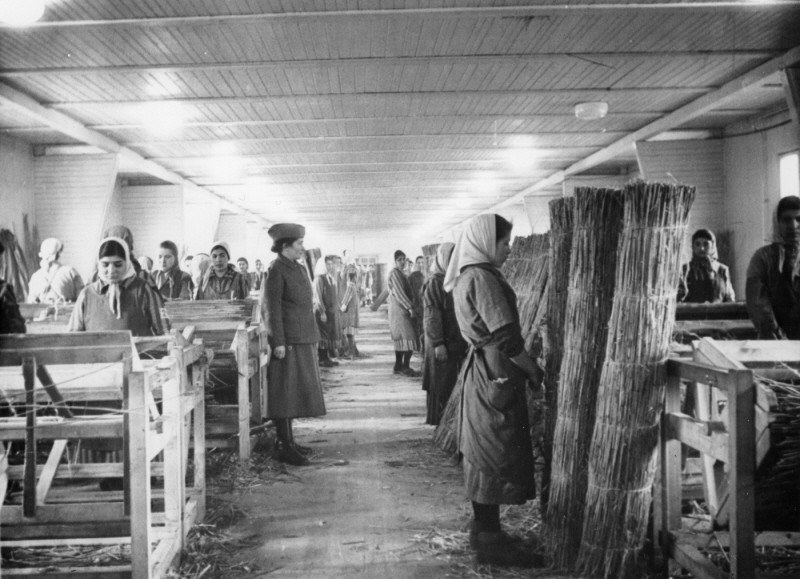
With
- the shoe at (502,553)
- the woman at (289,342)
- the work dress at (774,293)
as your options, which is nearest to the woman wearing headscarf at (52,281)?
the woman at (289,342)

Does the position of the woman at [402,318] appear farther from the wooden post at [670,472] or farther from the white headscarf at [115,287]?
the wooden post at [670,472]

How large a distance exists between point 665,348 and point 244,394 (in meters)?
3.51

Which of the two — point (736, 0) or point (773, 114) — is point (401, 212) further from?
point (736, 0)

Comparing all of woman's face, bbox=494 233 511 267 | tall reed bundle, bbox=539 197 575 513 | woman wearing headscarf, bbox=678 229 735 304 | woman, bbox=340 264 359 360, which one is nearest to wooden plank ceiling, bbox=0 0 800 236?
woman wearing headscarf, bbox=678 229 735 304

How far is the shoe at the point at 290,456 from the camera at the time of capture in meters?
5.59

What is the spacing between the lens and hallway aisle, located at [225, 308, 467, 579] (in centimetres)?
362

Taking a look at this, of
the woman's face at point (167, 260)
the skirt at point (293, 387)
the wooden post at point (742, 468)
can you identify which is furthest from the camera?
the woman's face at point (167, 260)

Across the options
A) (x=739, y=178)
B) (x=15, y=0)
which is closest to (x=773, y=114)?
(x=739, y=178)

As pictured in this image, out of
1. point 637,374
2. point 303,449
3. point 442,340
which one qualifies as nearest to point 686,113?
point 442,340

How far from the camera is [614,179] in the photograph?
1545 centimetres

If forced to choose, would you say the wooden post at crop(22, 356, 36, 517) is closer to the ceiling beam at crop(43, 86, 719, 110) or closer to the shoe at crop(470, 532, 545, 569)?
the shoe at crop(470, 532, 545, 569)

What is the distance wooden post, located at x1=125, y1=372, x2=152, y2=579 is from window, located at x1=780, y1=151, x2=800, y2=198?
995cm

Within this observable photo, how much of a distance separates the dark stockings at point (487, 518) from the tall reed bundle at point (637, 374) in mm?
631

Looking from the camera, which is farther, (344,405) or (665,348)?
(344,405)
